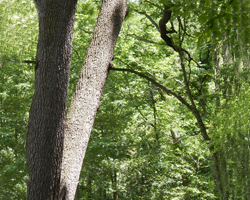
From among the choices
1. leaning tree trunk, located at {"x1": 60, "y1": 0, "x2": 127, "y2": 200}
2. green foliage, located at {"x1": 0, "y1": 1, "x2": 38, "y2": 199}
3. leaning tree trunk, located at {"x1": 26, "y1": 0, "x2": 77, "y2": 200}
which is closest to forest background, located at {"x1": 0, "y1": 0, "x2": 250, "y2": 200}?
green foliage, located at {"x1": 0, "y1": 1, "x2": 38, "y2": 199}

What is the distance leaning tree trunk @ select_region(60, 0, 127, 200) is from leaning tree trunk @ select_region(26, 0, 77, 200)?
0.24m

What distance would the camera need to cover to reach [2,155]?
948 centimetres

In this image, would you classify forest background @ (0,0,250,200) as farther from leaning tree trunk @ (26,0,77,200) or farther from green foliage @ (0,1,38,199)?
leaning tree trunk @ (26,0,77,200)

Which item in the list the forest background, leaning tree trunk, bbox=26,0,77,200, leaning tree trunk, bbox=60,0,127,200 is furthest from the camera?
the forest background

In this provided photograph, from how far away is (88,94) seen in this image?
2744 millimetres

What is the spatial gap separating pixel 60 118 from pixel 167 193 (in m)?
6.56

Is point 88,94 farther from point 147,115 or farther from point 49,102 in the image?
point 147,115

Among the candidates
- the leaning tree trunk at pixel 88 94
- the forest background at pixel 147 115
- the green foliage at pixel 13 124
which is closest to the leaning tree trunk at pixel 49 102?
the leaning tree trunk at pixel 88 94

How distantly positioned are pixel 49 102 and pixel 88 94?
56cm

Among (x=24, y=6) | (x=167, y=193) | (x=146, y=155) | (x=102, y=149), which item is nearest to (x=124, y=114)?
(x=102, y=149)

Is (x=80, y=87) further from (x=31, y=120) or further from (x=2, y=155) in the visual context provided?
(x=2, y=155)

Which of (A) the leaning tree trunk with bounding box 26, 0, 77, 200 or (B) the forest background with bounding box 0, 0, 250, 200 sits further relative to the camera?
(B) the forest background with bounding box 0, 0, 250, 200

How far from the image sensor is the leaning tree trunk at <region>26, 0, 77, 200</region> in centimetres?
222

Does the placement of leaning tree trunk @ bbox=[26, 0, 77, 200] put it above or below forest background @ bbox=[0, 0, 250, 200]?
below
